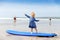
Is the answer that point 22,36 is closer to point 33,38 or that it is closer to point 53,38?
point 33,38

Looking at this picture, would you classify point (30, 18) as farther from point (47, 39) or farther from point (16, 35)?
point (47, 39)

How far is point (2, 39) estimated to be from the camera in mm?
8664

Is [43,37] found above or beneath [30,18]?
beneath

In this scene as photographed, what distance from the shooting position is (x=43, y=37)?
9.53 m

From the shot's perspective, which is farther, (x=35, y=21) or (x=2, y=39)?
(x=35, y=21)

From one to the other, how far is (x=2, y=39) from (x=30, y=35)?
1.49m

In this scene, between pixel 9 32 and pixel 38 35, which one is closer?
pixel 38 35

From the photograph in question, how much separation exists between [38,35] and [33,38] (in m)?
0.53

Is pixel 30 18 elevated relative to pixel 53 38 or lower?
elevated

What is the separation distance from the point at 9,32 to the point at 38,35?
155 centimetres

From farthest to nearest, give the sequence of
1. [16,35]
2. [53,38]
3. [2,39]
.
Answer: [16,35] < [53,38] < [2,39]

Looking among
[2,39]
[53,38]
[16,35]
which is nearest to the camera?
[2,39]

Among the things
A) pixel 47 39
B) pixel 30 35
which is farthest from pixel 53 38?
pixel 30 35

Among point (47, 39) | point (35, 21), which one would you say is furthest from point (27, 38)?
point (35, 21)
